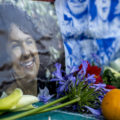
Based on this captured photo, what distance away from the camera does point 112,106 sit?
0.81 metres

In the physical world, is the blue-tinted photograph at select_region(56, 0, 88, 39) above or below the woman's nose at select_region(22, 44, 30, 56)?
above

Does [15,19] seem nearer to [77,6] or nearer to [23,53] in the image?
[23,53]

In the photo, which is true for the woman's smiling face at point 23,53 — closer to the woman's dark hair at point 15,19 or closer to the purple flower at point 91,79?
the woman's dark hair at point 15,19

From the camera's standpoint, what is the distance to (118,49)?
1905 millimetres

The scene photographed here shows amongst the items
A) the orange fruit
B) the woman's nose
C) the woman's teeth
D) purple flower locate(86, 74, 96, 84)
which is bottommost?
the orange fruit

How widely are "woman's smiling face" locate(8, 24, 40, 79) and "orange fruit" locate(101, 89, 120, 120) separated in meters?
0.47

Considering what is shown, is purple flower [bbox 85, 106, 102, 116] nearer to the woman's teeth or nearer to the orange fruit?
the orange fruit

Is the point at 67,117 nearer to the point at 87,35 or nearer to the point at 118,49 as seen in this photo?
the point at 87,35

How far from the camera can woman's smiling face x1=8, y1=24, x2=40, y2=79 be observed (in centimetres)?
105

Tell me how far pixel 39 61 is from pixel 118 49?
3.29 feet

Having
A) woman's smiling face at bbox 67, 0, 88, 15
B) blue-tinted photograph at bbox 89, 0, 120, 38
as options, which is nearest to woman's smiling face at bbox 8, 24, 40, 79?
woman's smiling face at bbox 67, 0, 88, 15

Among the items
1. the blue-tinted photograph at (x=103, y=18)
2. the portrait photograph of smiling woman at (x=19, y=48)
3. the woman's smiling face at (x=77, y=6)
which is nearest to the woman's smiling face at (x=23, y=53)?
the portrait photograph of smiling woman at (x=19, y=48)

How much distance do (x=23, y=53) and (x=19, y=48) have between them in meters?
0.04

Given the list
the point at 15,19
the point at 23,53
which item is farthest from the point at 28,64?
the point at 15,19
